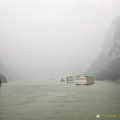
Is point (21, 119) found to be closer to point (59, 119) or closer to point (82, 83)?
point (59, 119)

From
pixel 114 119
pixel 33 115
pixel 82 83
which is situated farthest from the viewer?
pixel 82 83

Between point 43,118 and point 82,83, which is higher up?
point 43,118

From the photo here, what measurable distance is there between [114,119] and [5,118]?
20287mm

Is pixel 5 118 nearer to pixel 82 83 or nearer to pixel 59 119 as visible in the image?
pixel 59 119

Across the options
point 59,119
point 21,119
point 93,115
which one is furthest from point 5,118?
point 93,115

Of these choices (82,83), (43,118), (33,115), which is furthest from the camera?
(82,83)

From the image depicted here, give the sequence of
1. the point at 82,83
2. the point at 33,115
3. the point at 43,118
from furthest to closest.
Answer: the point at 82,83, the point at 33,115, the point at 43,118

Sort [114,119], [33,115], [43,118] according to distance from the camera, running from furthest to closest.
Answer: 1. [33,115]
2. [43,118]
3. [114,119]

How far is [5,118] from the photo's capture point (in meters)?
35.1

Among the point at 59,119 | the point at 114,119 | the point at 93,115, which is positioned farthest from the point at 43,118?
the point at 114,119

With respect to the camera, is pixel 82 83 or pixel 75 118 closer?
pixel 75 118

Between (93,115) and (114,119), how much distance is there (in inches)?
192

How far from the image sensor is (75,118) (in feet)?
111

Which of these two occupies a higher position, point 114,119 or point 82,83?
point 114,119
